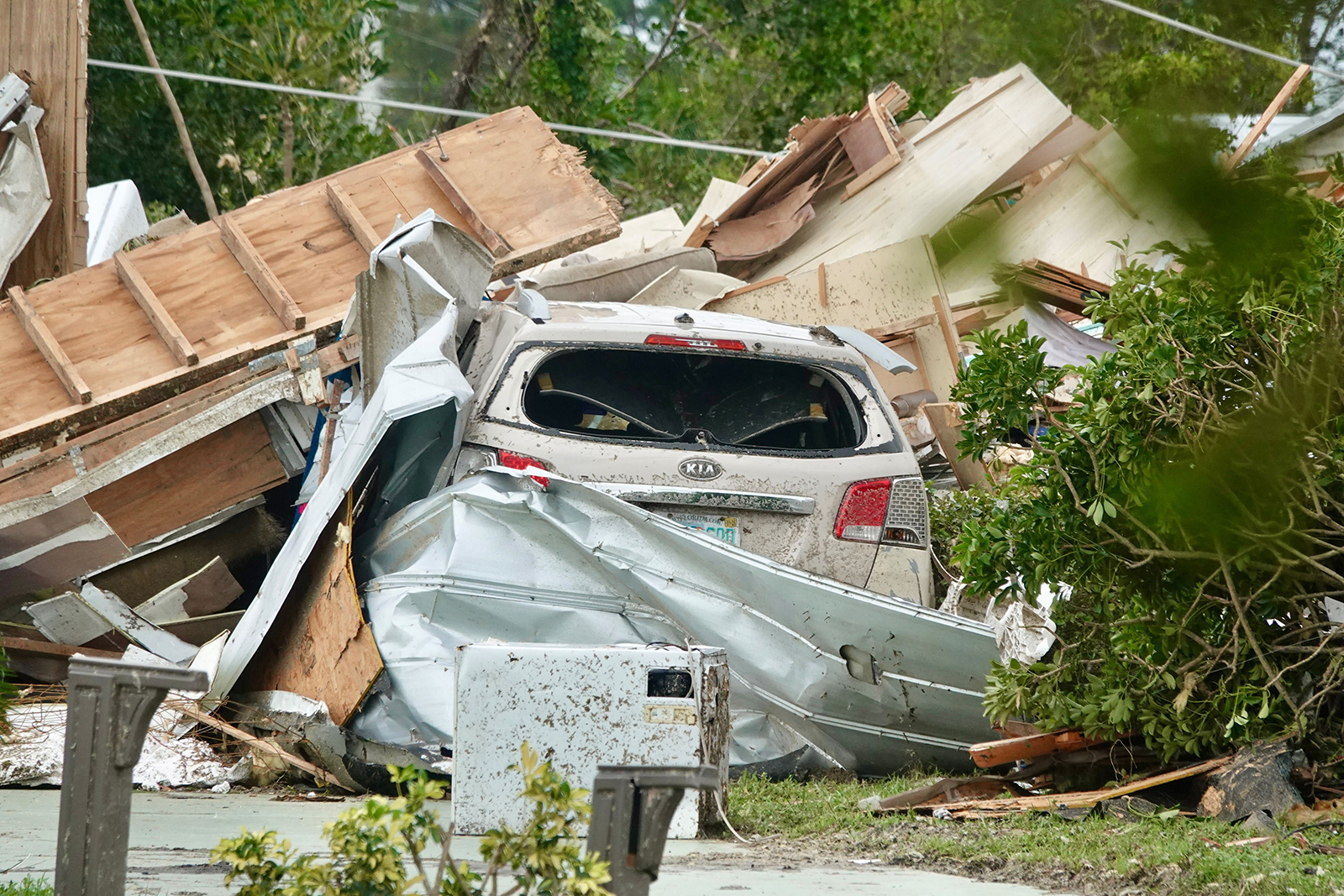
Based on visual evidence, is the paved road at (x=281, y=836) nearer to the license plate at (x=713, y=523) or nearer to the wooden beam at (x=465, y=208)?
the license plate at (x=713, y=523)

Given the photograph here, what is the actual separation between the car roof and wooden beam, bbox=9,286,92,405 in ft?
7.46

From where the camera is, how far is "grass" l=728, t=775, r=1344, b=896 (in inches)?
132

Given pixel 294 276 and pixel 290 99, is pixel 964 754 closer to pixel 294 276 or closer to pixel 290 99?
pixel 294 276

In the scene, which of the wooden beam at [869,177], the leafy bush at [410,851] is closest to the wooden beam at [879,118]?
the wooden beam at [869,177]

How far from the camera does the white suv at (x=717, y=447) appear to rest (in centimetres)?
561

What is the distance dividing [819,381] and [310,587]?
2514 millimetres

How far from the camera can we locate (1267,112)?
38.5 inches

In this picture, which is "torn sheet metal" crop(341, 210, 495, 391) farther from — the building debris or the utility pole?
the utility pole

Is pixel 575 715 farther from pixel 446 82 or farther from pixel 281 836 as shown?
pixel 446 82

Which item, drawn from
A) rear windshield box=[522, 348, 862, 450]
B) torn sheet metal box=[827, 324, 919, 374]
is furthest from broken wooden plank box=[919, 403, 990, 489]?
rear windshield box=[522, 348, 862, 450]

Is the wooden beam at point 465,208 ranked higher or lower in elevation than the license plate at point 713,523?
higher

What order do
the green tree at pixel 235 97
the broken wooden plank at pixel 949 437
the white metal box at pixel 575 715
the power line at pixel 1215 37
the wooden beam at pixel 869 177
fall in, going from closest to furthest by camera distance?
the power line at pixel 1215 37, the white metal box at pixel 575 715, the broken wooden plank at pixel 949 437, the wooden beam at pixel 869 177, the green tree at pixel 235 97

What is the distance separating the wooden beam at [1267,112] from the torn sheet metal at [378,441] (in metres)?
4.67

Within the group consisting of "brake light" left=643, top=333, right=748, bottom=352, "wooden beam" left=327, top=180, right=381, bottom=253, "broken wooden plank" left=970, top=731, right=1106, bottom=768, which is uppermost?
"wooden beam" left=327, top=180, right=381, bottom=253
